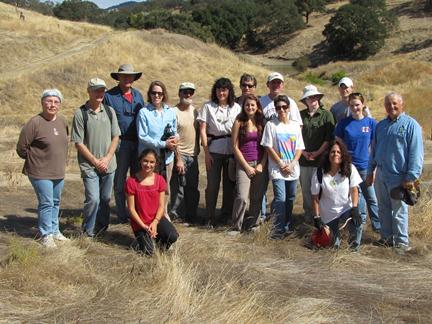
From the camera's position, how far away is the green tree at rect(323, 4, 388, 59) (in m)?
63.3

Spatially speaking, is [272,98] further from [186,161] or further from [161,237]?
[161,237]

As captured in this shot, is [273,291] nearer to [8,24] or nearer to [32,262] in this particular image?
[32,262]

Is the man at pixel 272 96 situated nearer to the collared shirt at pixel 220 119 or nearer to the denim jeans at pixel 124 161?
the collared shirt at pixel 220 119

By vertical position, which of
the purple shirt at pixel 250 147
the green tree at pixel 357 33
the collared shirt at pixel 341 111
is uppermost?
the green tree at pixel 357 33

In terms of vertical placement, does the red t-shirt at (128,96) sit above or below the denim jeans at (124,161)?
above

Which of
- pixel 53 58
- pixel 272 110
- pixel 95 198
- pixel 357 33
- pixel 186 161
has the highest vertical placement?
pixel 357 33

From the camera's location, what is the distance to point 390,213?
617cm

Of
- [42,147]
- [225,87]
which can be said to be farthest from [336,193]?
[42,147]

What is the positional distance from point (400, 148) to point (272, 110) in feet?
5.12

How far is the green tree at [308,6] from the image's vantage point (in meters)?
84.8

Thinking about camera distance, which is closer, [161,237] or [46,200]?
[161,237]

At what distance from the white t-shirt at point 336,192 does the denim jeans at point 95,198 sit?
2.19 m

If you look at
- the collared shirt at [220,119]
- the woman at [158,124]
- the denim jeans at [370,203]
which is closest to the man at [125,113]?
the woman at [158,124]

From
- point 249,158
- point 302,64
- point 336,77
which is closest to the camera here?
point 249,158
